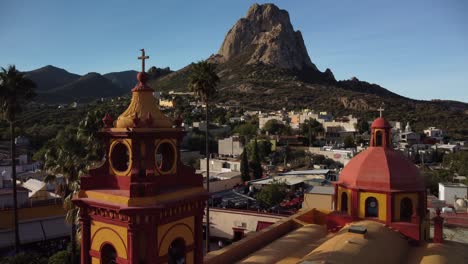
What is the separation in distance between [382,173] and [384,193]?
97cm

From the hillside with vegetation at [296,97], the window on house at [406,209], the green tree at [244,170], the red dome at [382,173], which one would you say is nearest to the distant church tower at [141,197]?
the red dome at [382,173]

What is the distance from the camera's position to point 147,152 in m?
11.2

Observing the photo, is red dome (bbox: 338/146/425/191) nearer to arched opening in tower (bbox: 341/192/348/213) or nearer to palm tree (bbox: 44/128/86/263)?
arched opening in tower (bbox: 341/192/348/213)

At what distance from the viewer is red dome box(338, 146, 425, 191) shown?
2008 centimetres

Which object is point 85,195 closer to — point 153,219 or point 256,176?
point 153,219

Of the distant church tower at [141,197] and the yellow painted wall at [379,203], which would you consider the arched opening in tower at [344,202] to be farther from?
the distant church tower at [141,197]

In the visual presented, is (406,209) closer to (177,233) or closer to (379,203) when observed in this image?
(379,203)

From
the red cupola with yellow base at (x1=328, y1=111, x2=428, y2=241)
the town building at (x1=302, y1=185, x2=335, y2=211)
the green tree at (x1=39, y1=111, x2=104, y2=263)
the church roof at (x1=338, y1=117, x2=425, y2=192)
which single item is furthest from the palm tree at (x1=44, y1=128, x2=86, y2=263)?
the town building at (x1=302, y1=185, x2=335, y2=211)

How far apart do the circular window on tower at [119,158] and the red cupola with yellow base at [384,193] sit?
41.2ft

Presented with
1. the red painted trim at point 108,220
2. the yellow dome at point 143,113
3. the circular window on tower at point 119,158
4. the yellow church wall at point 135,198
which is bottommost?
the red painted trim at point 108,220

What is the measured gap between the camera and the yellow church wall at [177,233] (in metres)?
11.1

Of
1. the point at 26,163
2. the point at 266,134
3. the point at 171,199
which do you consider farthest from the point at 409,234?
the point at 266,134

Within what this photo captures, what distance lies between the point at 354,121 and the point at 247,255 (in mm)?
86209

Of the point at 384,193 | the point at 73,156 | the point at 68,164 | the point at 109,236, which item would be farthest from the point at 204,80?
the point at 109,236
